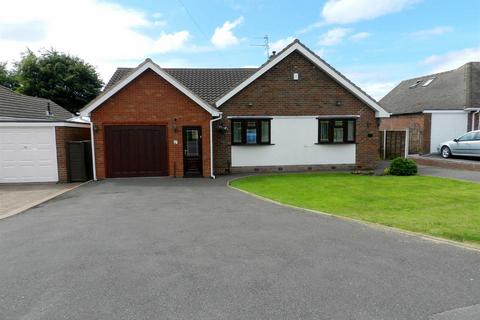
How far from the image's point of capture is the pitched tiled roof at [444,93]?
21.1 metres

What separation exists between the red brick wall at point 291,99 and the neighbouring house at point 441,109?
7.55m

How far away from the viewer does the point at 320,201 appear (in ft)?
29.1

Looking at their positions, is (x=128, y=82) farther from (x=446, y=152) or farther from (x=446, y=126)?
(x=446, y=126)

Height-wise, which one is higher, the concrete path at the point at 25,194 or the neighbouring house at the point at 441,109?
the neighbouring house at the point at 441,109

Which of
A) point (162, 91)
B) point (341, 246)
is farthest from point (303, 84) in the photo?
point (341, 246)

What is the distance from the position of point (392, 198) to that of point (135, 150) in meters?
10.0

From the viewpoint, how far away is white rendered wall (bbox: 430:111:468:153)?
21.0m

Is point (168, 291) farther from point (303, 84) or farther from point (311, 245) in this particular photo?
point (303, 84)

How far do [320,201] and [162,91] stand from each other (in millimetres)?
8349

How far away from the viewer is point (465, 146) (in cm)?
1761

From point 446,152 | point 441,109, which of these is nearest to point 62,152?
point 446,152

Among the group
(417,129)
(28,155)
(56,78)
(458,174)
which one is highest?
(56,78)

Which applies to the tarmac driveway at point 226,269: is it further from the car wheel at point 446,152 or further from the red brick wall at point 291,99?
the car wheel at point 446,152

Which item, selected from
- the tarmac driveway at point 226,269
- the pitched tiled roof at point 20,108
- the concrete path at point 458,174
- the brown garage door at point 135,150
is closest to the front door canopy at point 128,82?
the brown garage door at point 135,150
